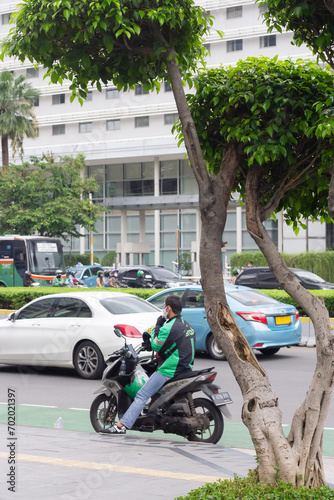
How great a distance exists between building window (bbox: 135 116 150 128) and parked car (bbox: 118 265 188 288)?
21.0 m

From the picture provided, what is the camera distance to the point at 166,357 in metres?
8.45

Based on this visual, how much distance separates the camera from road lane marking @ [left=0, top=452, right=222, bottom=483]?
6375 millimetres

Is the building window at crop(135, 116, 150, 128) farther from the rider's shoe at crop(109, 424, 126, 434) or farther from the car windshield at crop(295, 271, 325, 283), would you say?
the rider's shoe at crop(109, 424, 126, 434)

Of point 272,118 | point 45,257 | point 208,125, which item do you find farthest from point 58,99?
point 272,118

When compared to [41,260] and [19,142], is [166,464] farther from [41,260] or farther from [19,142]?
[19,142]

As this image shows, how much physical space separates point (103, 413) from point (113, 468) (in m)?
2.26

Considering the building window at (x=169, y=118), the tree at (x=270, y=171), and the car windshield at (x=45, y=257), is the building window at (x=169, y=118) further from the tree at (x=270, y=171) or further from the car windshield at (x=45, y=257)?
the tree at (x=270, y=171)

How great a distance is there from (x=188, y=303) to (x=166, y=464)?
31.3 ft

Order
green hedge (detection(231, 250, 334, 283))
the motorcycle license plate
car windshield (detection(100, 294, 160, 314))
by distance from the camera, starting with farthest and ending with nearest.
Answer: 1. green hedge (detection(231, 250, 334, 283))
2. car windshield (detection(100, 294, 160, 314))
3. the motorcycle license plate

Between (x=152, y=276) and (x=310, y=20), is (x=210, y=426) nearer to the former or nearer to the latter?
(x=310, y=20)

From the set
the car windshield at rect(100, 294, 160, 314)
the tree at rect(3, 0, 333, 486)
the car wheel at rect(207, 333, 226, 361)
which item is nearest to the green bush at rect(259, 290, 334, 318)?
the car wheel at rect(207, 333, 226, 361)

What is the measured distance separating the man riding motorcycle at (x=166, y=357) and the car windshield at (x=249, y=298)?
24.6 ft

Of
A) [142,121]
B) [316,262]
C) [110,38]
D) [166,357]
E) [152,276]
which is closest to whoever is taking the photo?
[110,38]

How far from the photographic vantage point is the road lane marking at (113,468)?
6375 millimetres
